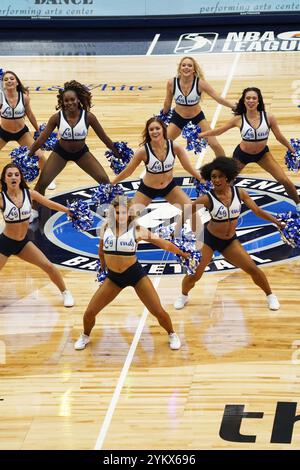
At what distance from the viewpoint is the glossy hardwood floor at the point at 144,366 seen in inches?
336

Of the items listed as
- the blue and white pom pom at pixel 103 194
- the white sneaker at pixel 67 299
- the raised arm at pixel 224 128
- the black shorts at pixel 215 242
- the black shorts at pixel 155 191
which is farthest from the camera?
the raised arm at pixel 224 128

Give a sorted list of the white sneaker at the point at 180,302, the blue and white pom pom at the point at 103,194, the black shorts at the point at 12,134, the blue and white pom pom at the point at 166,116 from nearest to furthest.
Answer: the white sneaker at the point at 180,302, the blue and white pom pom at the point at 103,194, the blue and white pom pom at the point at 166,116, the black shorts at the point at 12,134

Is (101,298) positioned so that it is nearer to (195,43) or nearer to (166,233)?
(166,233)

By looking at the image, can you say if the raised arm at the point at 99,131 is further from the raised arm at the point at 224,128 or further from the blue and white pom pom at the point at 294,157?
the blue and white pom pom at the point at 294,157

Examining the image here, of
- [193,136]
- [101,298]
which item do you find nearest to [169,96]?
[193,136]

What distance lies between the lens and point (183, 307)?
417 inches

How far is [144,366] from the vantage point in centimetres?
950

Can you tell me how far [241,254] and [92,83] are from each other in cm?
882

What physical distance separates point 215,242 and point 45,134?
288 cm

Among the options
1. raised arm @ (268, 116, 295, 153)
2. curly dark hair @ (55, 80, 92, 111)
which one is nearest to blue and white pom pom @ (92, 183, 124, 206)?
curly dark hair @ (55, 80, 92, 111)

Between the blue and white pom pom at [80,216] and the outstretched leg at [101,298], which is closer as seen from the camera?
the outstretched leg at [101,298]

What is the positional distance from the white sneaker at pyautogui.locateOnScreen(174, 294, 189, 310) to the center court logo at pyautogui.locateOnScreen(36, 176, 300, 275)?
2.89 feet

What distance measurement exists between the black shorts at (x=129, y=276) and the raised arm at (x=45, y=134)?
314 centimetres

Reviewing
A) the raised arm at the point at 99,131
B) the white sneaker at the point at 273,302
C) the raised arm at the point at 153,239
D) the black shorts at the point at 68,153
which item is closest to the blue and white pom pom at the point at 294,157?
the raised arm at the point at 99,131
